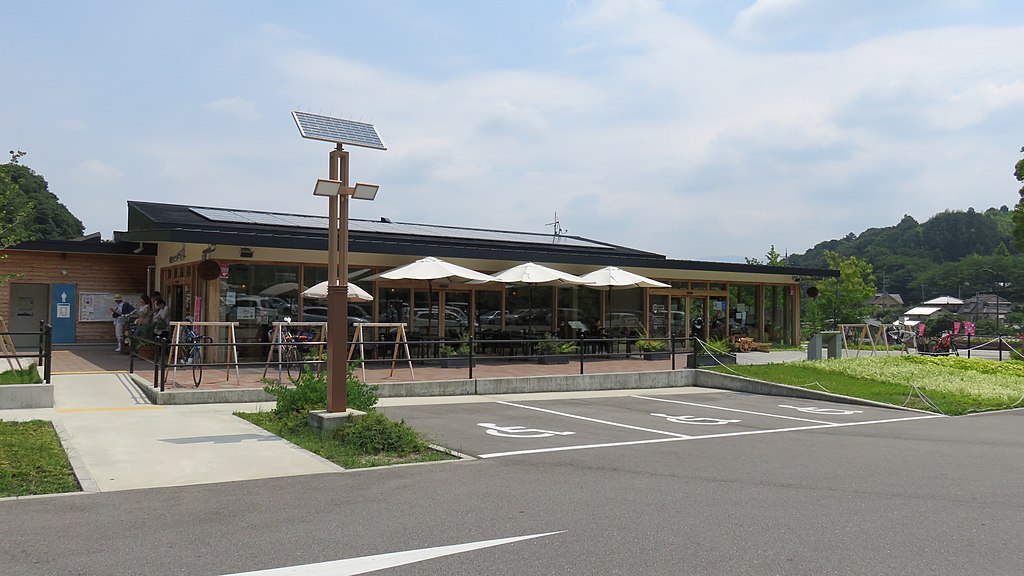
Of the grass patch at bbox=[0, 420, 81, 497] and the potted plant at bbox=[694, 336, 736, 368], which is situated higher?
the potted plant at bbox=[694, 336, 736, 368]

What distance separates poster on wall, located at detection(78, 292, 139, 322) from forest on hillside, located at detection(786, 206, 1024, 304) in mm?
94456

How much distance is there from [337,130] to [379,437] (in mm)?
3929

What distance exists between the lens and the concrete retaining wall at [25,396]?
11280 millimetres

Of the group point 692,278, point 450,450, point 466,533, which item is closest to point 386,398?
point 450,450

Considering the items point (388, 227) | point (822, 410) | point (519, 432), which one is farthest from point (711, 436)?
point (388, 227)

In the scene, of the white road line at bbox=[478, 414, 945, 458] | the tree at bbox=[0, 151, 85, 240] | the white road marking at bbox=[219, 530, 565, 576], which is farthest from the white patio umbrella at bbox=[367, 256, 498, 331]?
the tree at bbox=[0, 151, 85, 240]

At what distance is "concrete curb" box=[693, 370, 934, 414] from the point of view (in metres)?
15.5

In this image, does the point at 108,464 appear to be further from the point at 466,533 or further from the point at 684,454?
the point at 684,454

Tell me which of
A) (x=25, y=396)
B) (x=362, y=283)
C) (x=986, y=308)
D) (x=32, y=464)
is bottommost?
(x=32, y=464)

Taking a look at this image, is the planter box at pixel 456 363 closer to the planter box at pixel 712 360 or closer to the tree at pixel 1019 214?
the planter box at pixel 712 360

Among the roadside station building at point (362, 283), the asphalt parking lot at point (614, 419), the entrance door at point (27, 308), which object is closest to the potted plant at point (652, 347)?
the roadside station building at point (362, 283)

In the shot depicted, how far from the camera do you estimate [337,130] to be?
10125mm

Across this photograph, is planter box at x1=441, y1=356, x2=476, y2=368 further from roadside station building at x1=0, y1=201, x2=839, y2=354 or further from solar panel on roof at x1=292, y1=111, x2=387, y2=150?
solar panel on roof at x1=292, y1=111, x2=387, y2=150

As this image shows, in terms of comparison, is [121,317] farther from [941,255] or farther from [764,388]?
[941,255]
